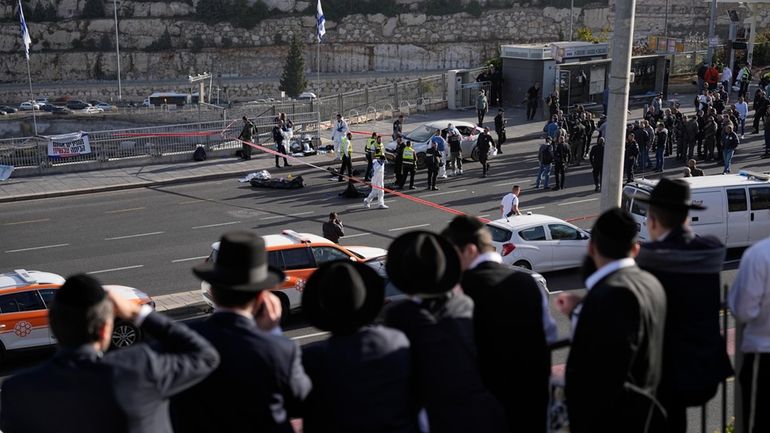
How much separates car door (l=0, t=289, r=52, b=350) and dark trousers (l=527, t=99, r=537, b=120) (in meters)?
25.8

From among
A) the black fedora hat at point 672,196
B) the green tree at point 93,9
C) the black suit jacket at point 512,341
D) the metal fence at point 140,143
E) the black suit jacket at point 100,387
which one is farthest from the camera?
the green tree at point 93,9

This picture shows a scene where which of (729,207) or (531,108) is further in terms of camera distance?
(531,108)

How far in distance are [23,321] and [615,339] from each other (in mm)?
12467

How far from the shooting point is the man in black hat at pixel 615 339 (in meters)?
4.46

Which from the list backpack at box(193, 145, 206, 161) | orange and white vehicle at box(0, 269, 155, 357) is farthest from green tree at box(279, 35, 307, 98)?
orange and white vehicle at box(0, 269, 155, 357)

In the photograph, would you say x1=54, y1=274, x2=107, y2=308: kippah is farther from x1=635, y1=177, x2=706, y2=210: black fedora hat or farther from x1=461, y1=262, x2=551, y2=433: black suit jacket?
x1=635, y1=177, x2=706, y2=210: black fedora hat

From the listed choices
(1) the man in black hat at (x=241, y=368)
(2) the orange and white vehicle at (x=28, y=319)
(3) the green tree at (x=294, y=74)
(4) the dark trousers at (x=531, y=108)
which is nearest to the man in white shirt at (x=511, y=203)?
(2) the orange and white vehicle at (x=28, y=319)

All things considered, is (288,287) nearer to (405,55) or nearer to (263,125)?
(263,125)

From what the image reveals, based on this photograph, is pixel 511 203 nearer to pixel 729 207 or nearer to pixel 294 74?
pixel 729 207

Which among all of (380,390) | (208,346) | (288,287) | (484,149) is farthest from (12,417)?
(484,149)

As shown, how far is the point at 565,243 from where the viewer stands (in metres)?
18.4

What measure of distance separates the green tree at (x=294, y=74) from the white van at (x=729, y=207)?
62.9 metres

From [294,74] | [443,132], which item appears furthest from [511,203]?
[294,74]

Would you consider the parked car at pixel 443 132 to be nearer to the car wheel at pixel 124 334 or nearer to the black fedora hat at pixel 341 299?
the car wheel at pixel 124 334
